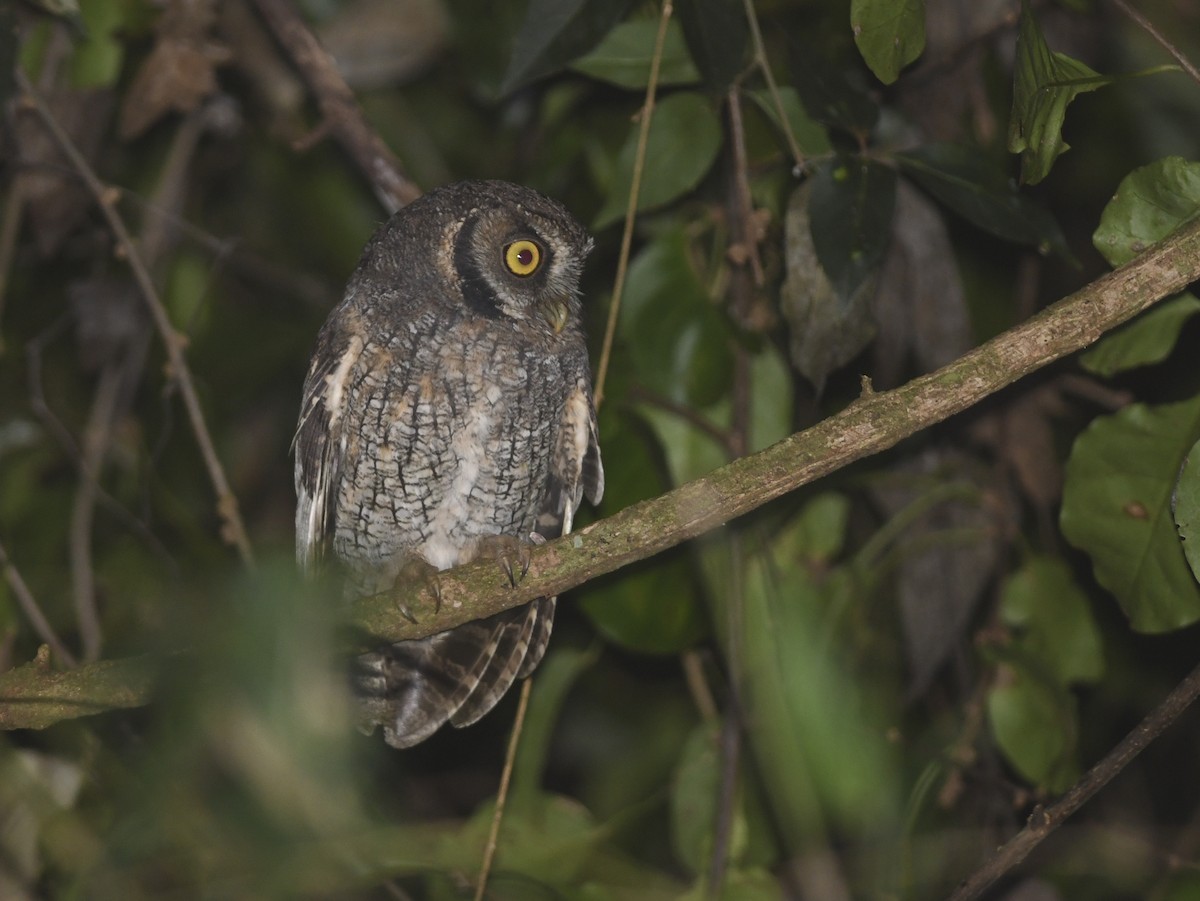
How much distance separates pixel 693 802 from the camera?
2.50 m

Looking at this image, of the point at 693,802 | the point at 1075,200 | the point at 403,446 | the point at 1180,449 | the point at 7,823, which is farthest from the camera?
the point at 1075,200

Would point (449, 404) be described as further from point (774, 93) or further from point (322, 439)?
point (774, 93)

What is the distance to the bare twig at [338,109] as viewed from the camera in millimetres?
2566

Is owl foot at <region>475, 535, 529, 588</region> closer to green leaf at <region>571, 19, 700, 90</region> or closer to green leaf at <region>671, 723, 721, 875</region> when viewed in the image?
green leaf at <region>671, 723, 721, 875</region>

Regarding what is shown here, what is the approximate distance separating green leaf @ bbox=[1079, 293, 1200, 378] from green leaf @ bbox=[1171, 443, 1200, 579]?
33cm

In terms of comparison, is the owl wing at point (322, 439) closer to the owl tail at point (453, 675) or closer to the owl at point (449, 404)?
the owl at point (449, 404)

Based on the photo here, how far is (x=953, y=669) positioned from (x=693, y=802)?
2.89 feet

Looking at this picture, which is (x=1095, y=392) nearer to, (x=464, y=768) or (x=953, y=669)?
(x=953, y=669)

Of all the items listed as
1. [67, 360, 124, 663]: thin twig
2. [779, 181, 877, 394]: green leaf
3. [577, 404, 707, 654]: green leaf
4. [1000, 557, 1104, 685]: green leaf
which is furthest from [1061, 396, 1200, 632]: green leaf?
[67, 360, 124, 663]: thin twig

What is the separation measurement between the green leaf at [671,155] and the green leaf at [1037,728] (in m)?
1.18

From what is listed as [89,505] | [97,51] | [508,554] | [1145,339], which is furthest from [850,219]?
[89,505]

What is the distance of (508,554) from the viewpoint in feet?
6.83

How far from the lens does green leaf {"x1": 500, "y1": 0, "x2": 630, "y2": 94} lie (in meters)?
1.96

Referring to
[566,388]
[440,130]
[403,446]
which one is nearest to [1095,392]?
[566,388]
